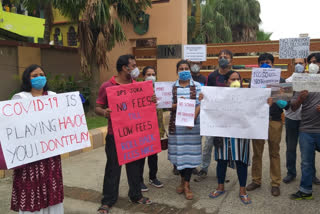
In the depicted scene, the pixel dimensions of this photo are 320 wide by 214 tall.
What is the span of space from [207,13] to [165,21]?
11082 mm

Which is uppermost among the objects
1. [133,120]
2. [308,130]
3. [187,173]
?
[133,120]

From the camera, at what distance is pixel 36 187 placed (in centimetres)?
263

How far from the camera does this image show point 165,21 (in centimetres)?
1009

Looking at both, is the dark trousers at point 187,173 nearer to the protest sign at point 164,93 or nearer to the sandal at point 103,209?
the protest sign at point 164,93

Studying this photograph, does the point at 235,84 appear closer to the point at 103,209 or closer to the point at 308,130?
the point at 308,130

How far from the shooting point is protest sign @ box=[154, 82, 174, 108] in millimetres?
4078

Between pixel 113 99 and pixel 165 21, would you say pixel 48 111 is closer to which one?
pixel 113 99

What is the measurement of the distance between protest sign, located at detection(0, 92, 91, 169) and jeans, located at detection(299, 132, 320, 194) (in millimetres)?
2578

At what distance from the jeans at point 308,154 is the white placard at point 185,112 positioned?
1.38m

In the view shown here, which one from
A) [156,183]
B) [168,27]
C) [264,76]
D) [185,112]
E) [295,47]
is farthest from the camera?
[168,27]

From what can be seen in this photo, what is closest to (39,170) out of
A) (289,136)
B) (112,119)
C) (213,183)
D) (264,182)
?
(112,119)

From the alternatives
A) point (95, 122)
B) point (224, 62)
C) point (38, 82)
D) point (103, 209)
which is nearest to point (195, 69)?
point (224, 62)

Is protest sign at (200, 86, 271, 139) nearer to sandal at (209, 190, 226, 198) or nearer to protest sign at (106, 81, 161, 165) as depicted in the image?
protest sign at (106, 81, 161, 165)

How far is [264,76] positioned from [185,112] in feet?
3.89
